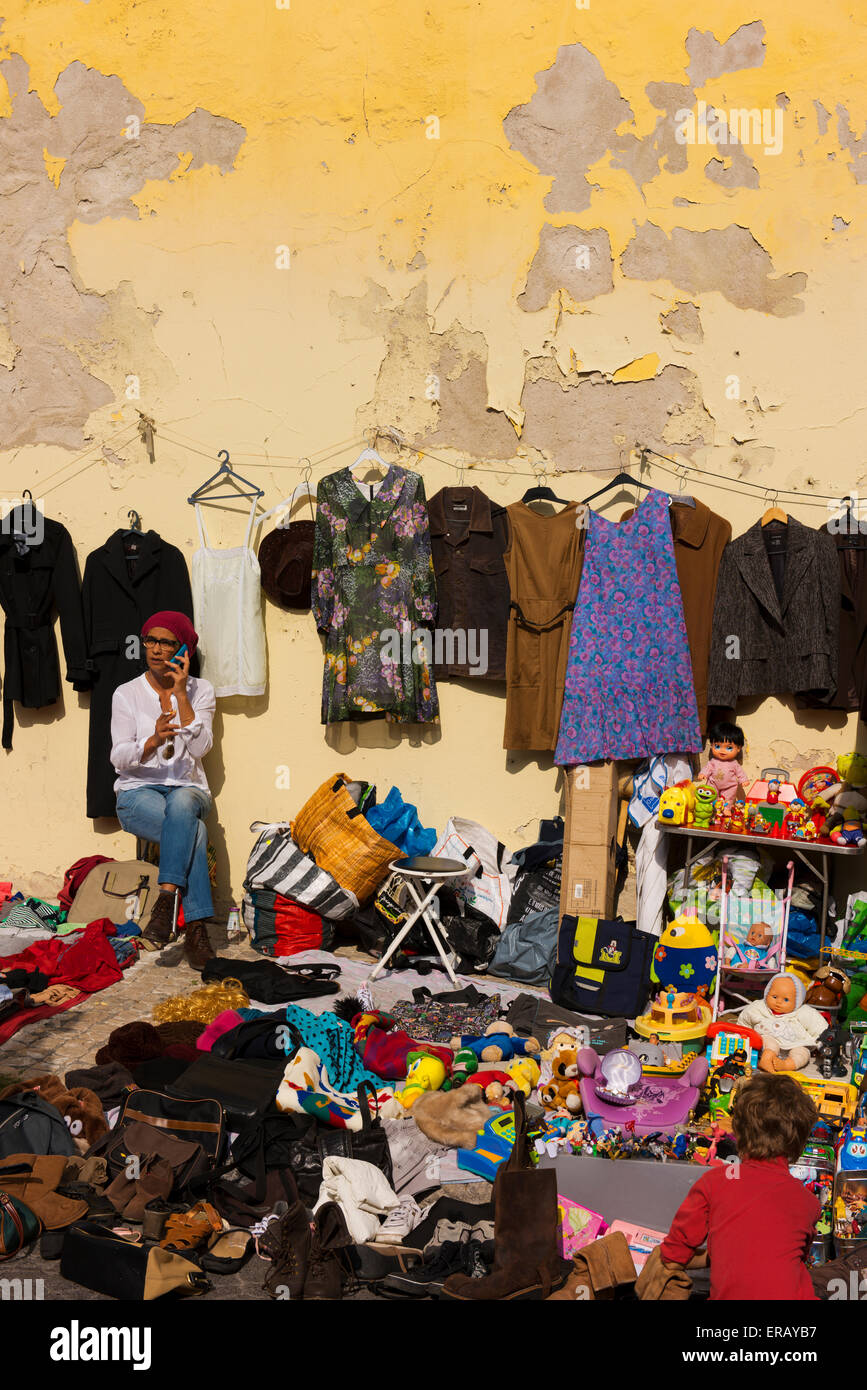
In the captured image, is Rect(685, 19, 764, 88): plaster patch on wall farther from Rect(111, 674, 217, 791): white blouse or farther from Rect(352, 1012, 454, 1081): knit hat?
Rect(352, 1012, 454, 1081): knit hat

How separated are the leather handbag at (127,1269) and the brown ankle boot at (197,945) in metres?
2.63

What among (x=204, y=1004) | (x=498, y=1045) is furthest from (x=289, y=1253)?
(x=204, y=1004)

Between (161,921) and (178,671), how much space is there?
1277mm

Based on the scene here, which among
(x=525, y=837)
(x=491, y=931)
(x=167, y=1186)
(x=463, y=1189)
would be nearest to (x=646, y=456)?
(x=525, y=837)

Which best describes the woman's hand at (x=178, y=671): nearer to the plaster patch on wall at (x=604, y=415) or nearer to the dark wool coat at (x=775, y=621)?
the plaster patch on wall at (x=604, y=415)

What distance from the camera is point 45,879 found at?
24.0ft

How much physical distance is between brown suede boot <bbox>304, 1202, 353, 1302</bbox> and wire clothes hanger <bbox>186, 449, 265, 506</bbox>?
14.3 ft

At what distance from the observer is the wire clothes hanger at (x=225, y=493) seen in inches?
278

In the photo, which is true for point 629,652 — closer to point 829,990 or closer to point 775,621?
point 775,621

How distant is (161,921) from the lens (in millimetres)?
6285

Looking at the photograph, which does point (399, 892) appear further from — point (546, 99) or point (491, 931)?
point (546, 99)

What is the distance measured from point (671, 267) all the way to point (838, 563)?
1.77 metres

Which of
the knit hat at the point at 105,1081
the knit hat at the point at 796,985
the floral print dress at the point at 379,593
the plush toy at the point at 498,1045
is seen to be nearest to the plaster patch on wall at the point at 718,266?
the floral print dress at the point at 379,593

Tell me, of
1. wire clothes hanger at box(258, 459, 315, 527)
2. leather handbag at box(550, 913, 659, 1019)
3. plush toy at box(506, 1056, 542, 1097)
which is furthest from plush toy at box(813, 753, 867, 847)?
wire clothes hanger at box(258, 459, 315, 527)
